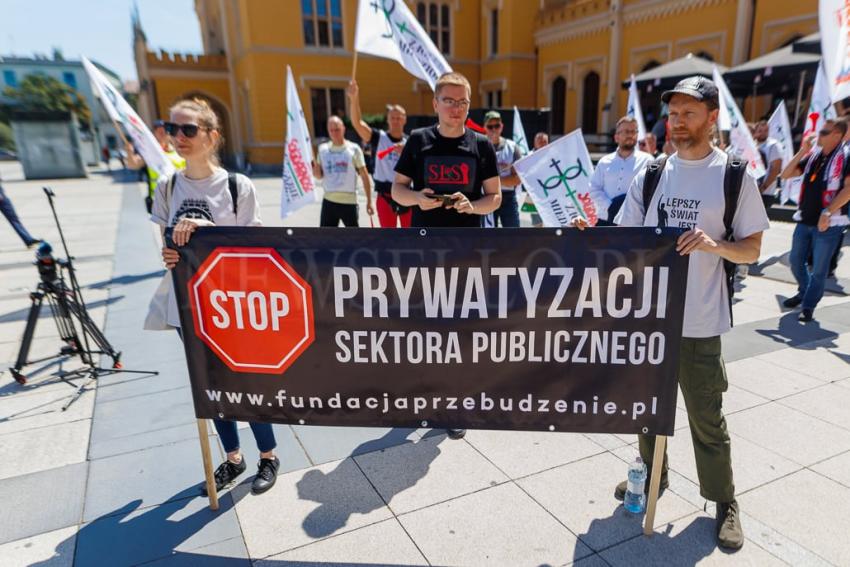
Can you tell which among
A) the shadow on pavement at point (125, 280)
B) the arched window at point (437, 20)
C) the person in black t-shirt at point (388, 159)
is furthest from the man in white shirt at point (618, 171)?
the arched window at point (437, 20)

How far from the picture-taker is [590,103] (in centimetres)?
Answer: 2684

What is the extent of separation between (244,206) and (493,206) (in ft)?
4.79

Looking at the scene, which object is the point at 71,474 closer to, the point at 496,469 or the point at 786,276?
the point at 496,469

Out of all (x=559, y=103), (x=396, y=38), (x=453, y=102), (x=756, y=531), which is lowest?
(x=756, y=531)

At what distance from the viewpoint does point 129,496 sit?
279 cm

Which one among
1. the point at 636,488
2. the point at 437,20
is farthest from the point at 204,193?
the point at 437,20

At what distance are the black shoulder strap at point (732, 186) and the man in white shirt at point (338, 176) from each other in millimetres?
4729

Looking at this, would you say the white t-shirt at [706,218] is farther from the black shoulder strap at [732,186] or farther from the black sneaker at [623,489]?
the black sneaker at [623,489]

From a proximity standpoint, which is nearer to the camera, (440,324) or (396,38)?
(440,324)

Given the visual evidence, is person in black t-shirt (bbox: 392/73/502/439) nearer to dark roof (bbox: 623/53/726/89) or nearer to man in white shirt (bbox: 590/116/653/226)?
man in white shirt (bbox: 590/116/653/226)

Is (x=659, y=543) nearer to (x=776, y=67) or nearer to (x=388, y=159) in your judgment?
(x=388, y=159)

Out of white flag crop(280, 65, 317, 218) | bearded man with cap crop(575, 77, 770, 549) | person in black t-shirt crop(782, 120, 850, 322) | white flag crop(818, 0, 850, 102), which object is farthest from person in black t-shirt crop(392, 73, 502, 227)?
white flag crop(280, 65, 317, 218)

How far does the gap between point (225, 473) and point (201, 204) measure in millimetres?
1466

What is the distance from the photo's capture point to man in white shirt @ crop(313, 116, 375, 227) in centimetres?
640
